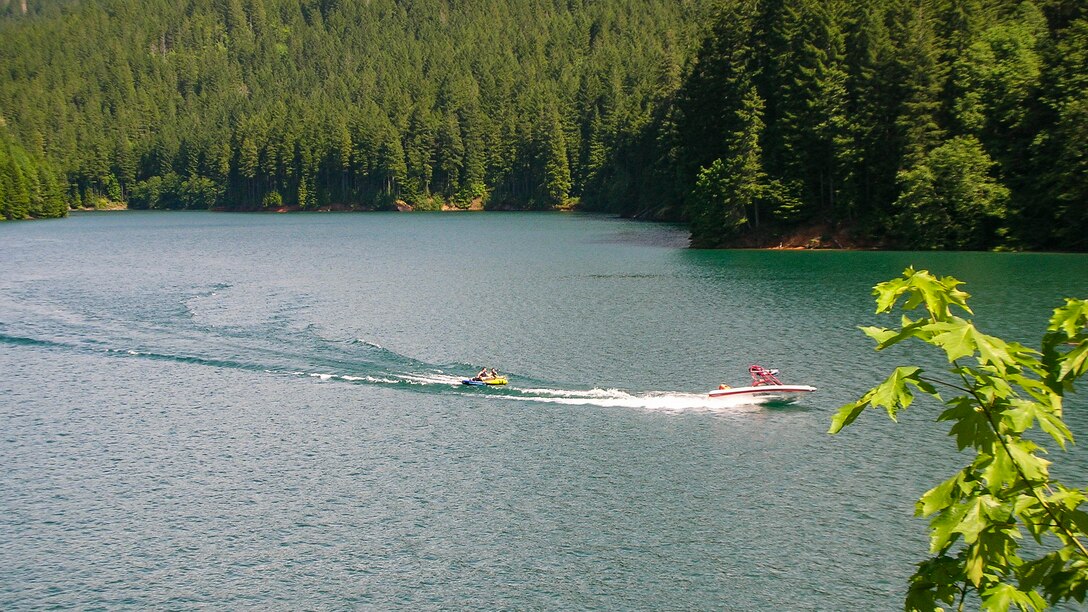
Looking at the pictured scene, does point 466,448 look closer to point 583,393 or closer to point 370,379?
point 583,393

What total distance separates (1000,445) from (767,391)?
114 ft

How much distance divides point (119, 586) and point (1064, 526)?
79.8ft

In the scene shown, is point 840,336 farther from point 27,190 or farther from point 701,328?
point 27,190

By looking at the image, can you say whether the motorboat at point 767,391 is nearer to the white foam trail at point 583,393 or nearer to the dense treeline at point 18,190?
the white foam trail at point 583,393

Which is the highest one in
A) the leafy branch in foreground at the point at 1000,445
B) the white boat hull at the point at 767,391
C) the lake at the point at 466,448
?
the leafy branch in foreground at the point at 1000,445

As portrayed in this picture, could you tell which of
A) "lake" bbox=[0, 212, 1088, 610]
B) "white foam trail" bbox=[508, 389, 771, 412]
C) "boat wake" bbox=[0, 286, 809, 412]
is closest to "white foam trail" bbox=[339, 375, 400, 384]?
"boat wake" bbox=[0, 286, 809, 412]

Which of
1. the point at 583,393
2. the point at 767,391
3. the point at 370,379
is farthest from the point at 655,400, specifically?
the point at 370,379

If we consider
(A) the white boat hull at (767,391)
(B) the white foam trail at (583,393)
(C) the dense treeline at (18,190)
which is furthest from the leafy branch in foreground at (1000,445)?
(C) the dense treeline at (18,190)

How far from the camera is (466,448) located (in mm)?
36469

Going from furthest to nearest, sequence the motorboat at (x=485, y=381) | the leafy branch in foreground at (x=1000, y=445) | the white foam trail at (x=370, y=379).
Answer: the white foam trail at (x=370, y=379)
the motorboat at (x=485, y=381)
the leafy branch in foreground at (x=1000, y=445)

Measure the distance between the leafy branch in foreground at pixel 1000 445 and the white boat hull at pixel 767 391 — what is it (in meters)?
34.2

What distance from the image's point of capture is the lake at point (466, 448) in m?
25.8

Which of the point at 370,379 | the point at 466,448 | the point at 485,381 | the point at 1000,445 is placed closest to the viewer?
the point at 1000,445

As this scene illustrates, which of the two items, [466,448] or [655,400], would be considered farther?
[655,400]
